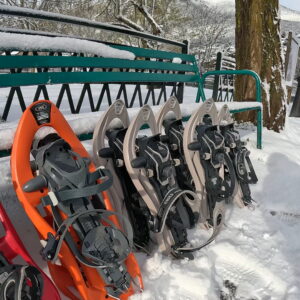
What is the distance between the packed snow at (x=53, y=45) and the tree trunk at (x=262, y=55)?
1.73 meters

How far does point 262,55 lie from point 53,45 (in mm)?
2782

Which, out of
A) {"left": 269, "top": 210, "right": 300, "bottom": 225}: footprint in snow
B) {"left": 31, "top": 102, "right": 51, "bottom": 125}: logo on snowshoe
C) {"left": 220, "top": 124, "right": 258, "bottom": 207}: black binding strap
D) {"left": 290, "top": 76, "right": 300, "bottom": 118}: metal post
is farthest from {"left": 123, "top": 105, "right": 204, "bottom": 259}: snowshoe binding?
{"left": 290, "top": 76, "right": 300, "bottom": 118}: metal post

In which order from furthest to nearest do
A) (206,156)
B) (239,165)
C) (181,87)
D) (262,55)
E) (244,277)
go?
1. (181,87)
2. (262,55)
3. (239,165)
4. (206,156)
5. (244,277)

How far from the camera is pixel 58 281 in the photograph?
1333 millimetres

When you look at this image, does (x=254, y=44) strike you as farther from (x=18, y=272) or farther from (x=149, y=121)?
(x=18, y=272)

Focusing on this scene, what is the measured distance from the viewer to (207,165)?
1.88m

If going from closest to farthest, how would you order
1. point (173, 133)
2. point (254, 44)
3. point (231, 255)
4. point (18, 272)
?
point (18, 272)
point (231, 255)
point (173, 133)
point (254, 44)

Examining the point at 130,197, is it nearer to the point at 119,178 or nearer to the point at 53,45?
the point at 119,178

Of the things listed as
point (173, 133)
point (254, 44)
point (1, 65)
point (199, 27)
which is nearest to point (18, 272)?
point (173, 133)

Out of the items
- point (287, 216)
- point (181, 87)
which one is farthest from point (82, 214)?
point (181, 87)

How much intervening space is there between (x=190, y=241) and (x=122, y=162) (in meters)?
0.67

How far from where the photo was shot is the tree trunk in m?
3.89

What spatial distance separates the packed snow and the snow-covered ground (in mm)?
947

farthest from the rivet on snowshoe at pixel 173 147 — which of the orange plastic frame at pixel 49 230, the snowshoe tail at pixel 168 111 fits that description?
the orange plastic frame at pixel 49 230
